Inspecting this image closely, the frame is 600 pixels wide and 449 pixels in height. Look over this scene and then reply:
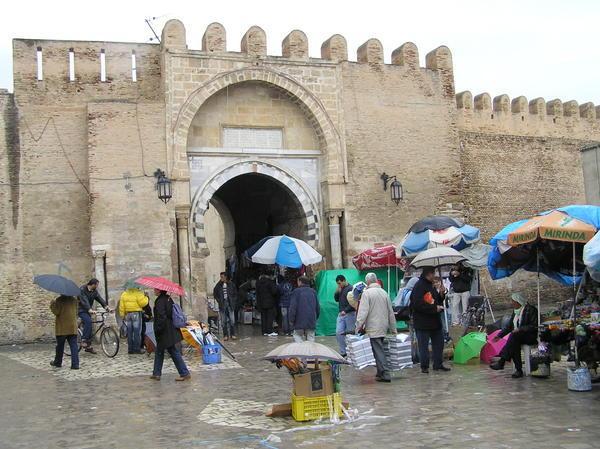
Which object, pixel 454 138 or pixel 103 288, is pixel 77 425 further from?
pixel 454 138

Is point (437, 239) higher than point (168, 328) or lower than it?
higher

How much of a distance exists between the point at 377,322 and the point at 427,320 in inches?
33.3

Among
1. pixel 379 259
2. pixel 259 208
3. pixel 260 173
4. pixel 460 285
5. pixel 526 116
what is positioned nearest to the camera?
pixel 460 285

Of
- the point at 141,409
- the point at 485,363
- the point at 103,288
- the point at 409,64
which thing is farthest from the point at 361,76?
the point at 141,409

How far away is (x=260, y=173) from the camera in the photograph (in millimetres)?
17531

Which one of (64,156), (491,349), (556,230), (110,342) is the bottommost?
(491,349)

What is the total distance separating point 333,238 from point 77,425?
36.0 ft

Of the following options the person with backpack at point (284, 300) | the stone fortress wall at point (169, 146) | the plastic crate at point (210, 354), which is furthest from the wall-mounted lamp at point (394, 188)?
the plastic crate at point (210, 354)

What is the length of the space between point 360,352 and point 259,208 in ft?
37.7

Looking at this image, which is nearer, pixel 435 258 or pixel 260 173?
pixel 435 258

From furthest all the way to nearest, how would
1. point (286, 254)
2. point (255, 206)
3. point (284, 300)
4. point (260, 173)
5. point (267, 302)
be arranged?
point (255, 206)
point (260, 173)
point (284, 300)
point (267, 302)
point (286, 254)

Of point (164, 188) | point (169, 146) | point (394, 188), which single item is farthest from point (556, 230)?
point (169, 146)

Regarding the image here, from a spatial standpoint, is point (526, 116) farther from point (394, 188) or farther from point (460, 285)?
point (460, 285)

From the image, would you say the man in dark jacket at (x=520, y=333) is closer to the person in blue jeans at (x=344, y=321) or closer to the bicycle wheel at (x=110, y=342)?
the person in blue jeans at (x=344, y=321)
